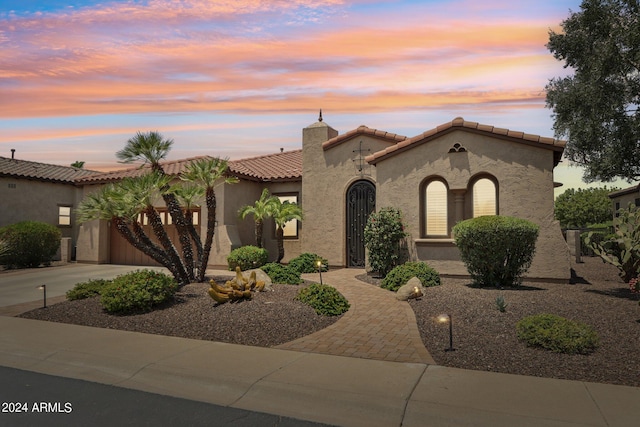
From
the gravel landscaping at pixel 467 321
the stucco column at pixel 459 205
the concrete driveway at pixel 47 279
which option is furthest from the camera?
the stucco column at pixel 459 205

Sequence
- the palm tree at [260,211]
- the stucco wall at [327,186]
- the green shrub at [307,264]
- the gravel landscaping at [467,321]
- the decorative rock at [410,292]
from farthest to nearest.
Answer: the palm tree at [260,211] → the stucco wall at [327,186] → the green shrub at [307,264] → the decorative rock at [410,292] → the gravel landscaping at [467,321]

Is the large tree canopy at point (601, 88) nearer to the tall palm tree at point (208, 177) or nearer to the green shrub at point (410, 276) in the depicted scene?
the green shrub at point (410, 276)

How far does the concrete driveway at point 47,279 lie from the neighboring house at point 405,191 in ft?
6.99

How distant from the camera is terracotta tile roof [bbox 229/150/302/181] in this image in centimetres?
2044

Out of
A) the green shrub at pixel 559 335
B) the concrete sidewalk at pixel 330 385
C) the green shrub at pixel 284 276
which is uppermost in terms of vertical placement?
the green shrub at pixel 284 276

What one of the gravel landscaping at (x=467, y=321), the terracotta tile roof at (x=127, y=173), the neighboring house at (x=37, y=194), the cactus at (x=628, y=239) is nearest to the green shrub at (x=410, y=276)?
the gravel landscaping at (x=467, y=321)

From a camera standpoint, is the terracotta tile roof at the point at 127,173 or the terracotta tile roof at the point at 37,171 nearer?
the terracotta tile roof at the point at 127,173

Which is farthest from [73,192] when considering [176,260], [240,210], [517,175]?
[517,175]

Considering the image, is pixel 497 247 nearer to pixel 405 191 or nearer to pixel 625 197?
pixel 405 191

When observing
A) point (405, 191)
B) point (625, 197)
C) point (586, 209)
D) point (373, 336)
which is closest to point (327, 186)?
point (405, 191)

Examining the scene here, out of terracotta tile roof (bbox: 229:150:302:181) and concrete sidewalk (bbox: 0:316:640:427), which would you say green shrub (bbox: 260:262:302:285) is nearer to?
concrete sidewalk (bbox: 0:316:640:427)

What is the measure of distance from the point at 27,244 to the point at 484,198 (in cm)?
1874

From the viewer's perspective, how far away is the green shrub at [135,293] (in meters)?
9.59

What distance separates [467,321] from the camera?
831 cm
